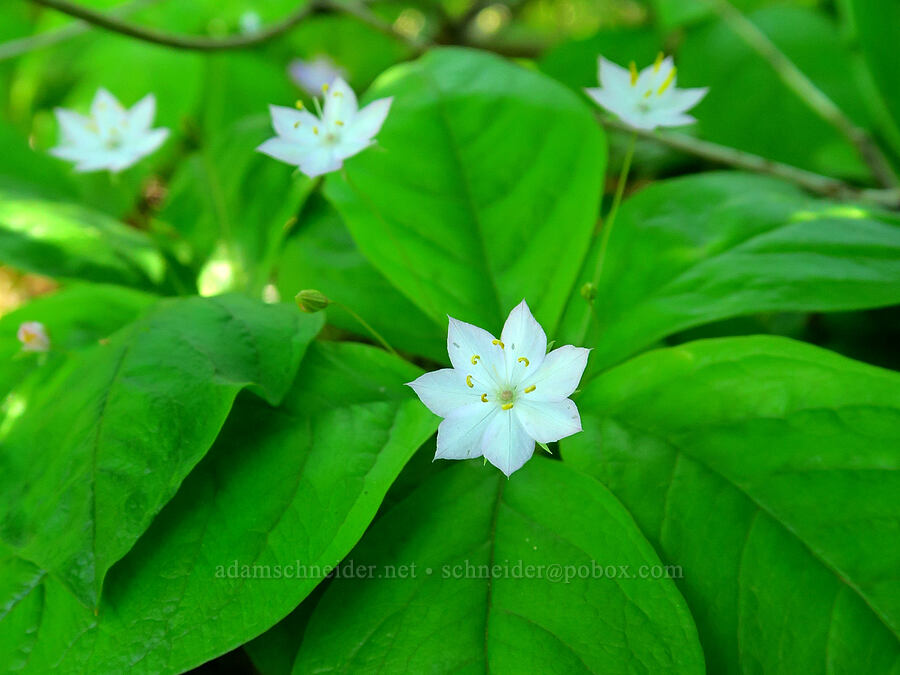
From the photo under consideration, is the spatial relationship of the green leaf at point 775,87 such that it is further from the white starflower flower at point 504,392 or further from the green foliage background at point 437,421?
the white starflower flower at point 504,392

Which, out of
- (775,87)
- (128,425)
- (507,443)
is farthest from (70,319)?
(775,87)

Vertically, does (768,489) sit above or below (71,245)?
above

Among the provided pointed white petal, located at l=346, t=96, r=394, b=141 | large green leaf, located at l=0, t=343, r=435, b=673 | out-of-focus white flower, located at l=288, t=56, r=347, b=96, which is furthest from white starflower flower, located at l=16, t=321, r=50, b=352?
out-of-focus white flower, located at l=288, t=56, r=347, b=96

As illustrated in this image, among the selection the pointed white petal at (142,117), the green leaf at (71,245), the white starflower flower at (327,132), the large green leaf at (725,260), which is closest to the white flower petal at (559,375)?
the large green leaf at (725,260)

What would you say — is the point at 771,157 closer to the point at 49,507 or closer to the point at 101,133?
the point at 101,133

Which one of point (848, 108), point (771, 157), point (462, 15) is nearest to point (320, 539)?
point (771, 157)

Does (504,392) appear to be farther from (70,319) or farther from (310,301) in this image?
(70,319)

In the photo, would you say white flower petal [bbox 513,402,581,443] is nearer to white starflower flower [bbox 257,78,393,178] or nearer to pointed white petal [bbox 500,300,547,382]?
pointed white petal [bbox 500,300,547,382]
